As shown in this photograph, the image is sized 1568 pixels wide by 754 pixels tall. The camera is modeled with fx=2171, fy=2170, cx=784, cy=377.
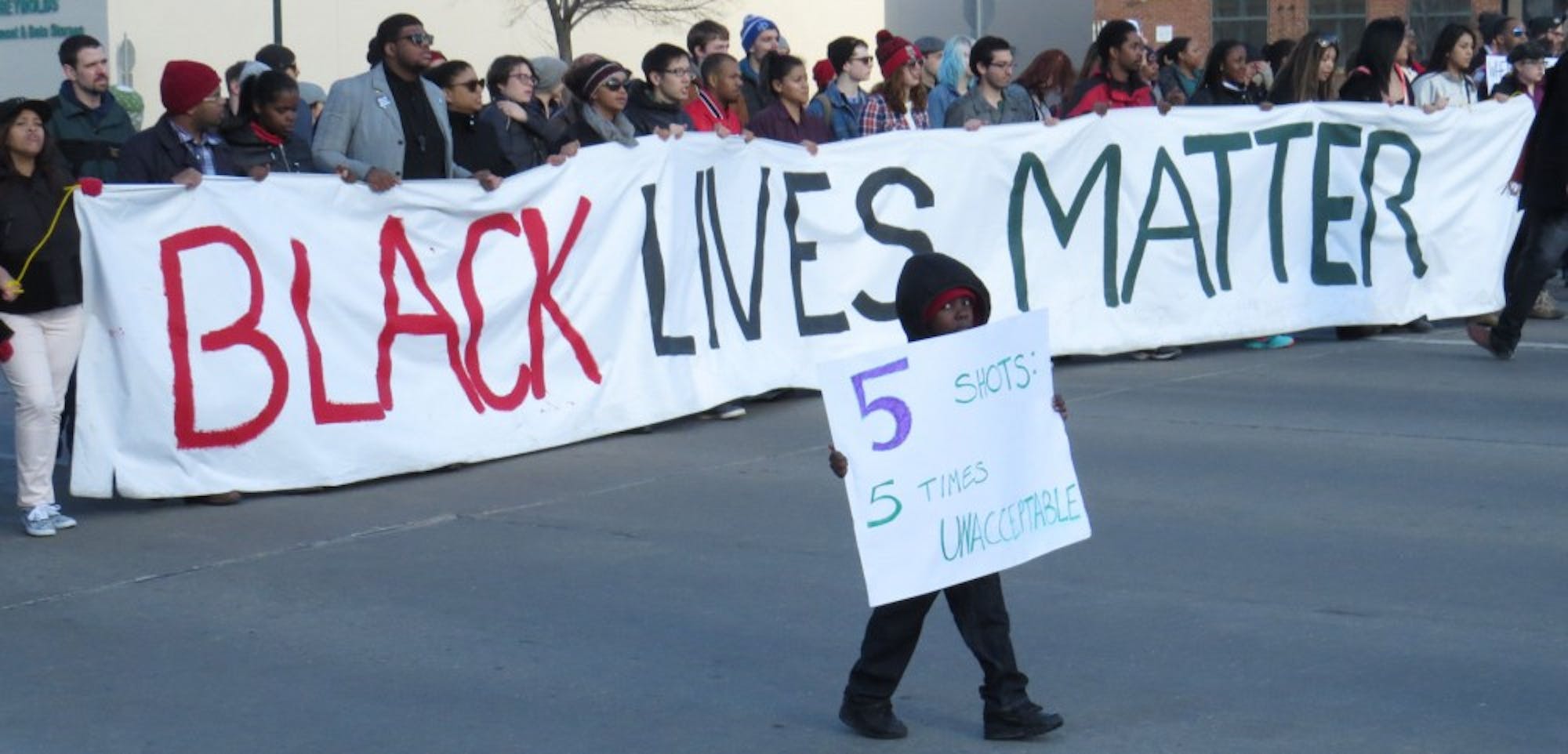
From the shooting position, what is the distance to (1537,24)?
64.1 ft

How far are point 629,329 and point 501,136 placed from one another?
1.29 meters

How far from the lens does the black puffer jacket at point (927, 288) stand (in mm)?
5262

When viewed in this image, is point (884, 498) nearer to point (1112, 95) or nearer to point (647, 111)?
point (647, 111)

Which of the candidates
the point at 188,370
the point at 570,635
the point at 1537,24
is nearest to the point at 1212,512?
the point at 570,635

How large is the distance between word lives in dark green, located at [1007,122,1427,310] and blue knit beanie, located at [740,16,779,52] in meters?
3.54

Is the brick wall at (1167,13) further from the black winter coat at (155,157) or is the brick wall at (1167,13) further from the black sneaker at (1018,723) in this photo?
the black sneaker at (1018,723)

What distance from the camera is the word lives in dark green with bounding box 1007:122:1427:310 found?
11805mm

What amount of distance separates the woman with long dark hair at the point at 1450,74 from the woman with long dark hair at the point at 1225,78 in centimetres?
132

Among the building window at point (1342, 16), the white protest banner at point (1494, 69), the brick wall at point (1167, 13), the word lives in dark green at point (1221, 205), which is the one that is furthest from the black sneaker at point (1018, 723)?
the building window at point (1342, 16)

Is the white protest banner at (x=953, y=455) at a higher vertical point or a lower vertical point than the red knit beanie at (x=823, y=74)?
lower

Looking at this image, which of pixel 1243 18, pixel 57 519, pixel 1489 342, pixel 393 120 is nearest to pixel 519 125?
pixel 393 120

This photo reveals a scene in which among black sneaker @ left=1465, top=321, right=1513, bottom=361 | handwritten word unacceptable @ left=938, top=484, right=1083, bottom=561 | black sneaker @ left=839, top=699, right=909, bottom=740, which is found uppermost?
handwritten word unacceptable @ left=938, top=484, right=1083, bottom=561

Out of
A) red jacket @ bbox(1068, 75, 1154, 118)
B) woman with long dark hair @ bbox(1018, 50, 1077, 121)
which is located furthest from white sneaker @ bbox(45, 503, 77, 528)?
woman with long dark hair @ bbox(1018, 50, 1077, 121)

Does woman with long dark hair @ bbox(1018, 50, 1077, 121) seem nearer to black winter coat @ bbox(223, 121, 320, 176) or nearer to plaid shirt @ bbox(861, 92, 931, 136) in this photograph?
plaid shirt @ bbox(861, 92, 931, 136)
